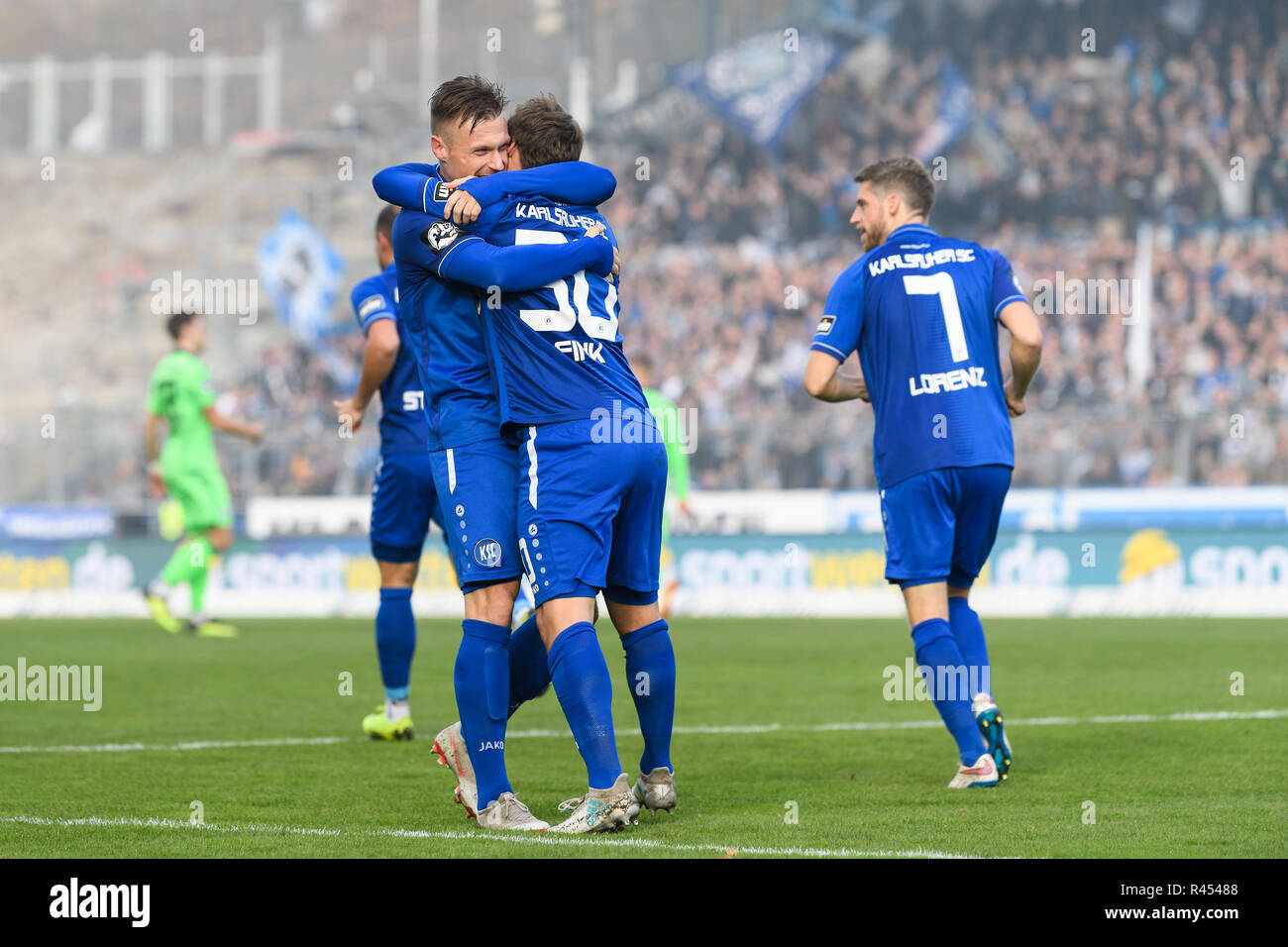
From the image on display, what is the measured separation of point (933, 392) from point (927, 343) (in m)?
0.17

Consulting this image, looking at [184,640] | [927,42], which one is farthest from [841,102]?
[184,640]

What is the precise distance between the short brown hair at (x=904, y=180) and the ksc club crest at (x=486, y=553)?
2094mm

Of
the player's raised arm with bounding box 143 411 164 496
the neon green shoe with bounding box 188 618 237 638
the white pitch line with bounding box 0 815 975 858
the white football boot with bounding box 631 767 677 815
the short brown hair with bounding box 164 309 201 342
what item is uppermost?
the short brown hair with bounding box 164 309 201 342

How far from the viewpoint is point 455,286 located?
507 cm

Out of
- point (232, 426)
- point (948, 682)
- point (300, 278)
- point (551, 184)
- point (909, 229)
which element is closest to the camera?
point (551, 184)

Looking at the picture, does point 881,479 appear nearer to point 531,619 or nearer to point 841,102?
point 531,619

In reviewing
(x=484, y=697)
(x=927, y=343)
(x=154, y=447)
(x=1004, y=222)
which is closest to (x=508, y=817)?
(x=484, y=697)

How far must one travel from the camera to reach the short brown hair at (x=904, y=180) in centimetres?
618

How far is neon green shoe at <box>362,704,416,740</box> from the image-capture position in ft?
24.6

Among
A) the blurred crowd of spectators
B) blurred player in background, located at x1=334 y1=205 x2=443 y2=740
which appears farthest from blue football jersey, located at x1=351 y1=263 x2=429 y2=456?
the blurred crowd of spectators

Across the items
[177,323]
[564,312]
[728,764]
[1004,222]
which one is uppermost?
[1004,222]

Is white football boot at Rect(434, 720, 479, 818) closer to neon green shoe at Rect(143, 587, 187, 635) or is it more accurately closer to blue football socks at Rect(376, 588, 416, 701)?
blue football socks at Rect(376, 588, 416, 701)

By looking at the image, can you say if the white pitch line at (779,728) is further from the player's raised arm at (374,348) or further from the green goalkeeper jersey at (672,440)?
the green goalkeeper jersey at (672,440)

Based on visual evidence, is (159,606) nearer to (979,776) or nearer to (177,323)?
(177,323)
